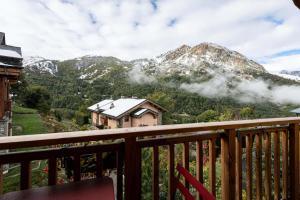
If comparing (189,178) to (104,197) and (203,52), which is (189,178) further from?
(203,52)

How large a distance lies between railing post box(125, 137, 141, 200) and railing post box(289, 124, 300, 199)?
61.5 inches

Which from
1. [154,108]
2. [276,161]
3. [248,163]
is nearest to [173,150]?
[248,163]

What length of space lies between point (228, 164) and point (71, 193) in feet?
4.28

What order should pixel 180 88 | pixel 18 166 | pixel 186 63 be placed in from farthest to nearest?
pixel 186 63
pixel 180 88
pixel 18 166

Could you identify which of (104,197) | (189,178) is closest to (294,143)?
(189,178)

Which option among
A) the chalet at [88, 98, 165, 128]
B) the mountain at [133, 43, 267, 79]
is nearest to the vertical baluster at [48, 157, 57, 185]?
the chalet at [88, 98, 165, 128]

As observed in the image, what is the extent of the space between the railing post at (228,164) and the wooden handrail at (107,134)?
0.30 feet

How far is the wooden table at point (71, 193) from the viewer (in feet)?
3.32

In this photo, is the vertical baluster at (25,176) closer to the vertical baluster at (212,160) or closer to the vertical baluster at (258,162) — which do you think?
the vertical baluster at (212,160)

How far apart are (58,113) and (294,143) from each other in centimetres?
2482

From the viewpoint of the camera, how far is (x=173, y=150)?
1.73m

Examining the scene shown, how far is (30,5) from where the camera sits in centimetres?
859

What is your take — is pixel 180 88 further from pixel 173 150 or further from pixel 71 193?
pixel 71 193

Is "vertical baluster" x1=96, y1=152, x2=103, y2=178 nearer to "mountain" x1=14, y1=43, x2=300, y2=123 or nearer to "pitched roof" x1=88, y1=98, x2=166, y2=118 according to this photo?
"mountain" x1=14, y1=43, x2=300, y2=123
